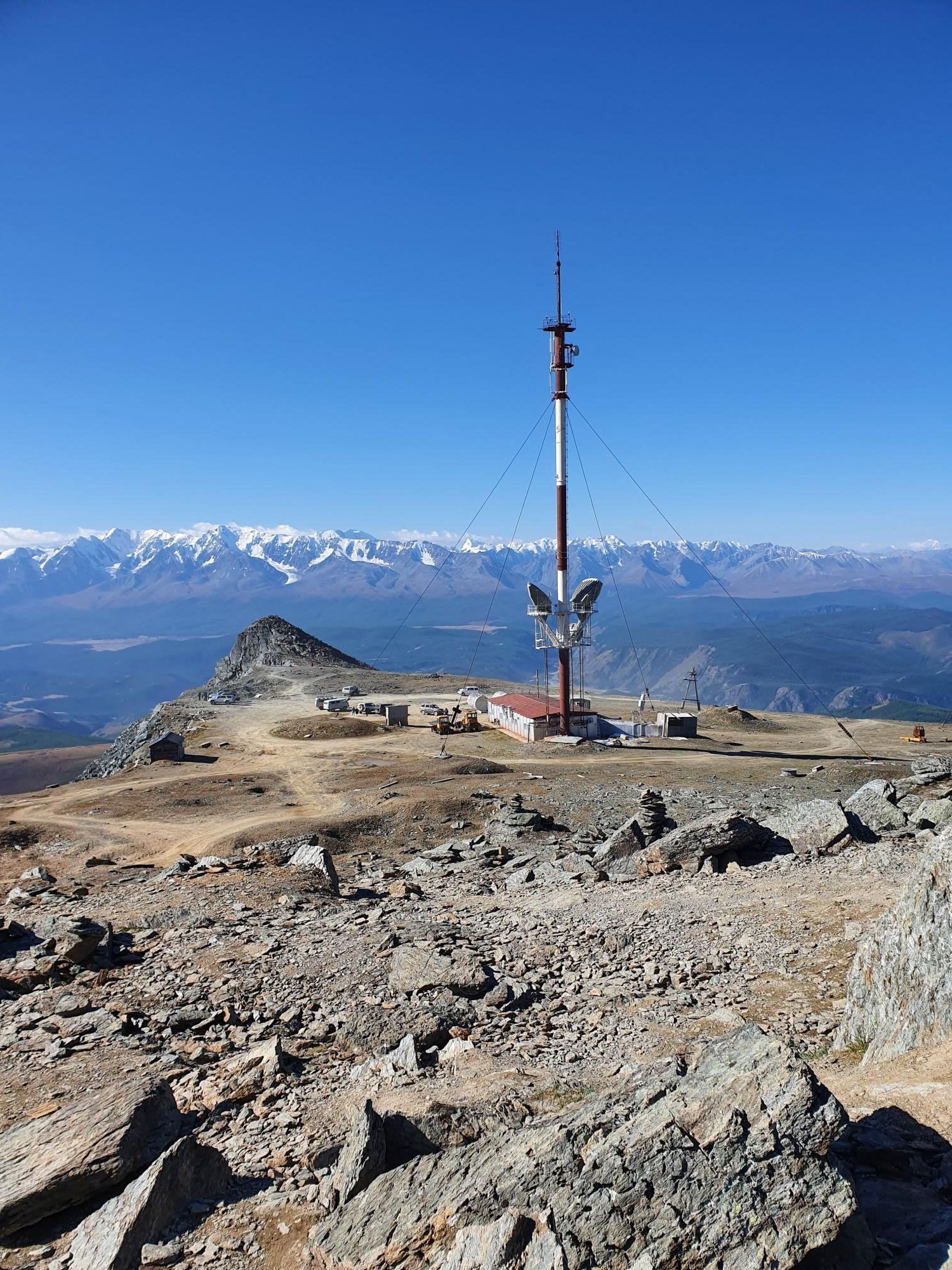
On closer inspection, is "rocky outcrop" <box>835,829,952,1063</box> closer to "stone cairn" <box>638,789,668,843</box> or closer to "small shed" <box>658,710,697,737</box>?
"stone cairn" <box>638,789,668,843</box>

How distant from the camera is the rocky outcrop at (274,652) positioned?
401 feet

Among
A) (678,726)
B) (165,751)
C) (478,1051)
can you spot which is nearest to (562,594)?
(678,726)

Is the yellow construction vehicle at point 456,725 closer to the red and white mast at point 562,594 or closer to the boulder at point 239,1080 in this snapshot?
the red and white mast at point 562,594

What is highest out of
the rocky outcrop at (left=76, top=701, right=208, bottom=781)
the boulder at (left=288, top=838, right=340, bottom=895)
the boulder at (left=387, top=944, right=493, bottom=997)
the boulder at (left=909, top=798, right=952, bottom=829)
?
the boulder at (left=909, top=798, right=952, bottom=829)

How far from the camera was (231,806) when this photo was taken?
45.0 metres

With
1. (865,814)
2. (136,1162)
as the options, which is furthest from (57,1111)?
(865,814)

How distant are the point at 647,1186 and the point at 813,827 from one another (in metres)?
19.2

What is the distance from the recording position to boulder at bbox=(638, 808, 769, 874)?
78.0 ft

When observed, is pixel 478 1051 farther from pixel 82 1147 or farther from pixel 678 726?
pixel 678 726

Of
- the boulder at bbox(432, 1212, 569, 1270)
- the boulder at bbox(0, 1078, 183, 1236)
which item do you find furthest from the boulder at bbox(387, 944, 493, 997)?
the boulder at bbox(432, 1212, 569, 1270)

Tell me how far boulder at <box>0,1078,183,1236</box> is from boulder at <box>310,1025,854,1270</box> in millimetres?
3525

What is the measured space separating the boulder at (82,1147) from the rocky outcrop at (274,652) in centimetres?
10946

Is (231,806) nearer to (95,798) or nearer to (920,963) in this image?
(95,798)

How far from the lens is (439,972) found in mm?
16734
